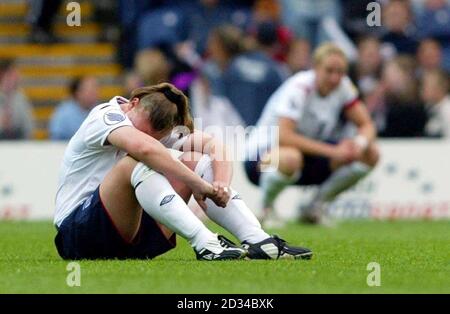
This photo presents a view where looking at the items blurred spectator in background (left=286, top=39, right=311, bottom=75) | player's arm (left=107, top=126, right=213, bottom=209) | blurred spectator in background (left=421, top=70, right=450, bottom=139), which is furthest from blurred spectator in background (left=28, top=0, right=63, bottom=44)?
player's arm (left=107, top=126, right=213, bottom=209)

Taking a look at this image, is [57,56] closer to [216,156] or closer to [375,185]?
[375,185]

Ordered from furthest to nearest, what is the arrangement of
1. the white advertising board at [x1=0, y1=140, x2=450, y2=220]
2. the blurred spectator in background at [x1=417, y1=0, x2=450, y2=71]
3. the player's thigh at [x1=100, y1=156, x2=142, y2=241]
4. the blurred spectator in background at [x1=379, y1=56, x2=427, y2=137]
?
the blurred spectator in background at [x1=417, y1=0, x2=450, y2=71] < the blurred spectator in background at [x1=379, y1=56, x2=427, y2=137] < the white advertising board at [x1=0, y1=140, x2=450, y2=220] < the player's thigh at [x1=100, y1=156, x2=142, y2=241]

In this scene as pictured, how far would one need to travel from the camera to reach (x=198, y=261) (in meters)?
7.68

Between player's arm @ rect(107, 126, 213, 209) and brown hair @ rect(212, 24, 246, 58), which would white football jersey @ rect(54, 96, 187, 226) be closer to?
player's arm @ rect(107, 126, 213, 209)

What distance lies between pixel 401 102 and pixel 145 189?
32.6 ft

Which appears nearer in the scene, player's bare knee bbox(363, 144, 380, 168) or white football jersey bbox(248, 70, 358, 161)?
white football jersey bbox(248, 70, 358, 161)

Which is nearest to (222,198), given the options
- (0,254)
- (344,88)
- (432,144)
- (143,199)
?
(143,199)

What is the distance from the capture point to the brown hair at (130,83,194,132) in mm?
7367

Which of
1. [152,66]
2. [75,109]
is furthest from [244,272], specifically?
[152,66]

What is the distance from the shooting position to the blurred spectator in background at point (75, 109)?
625 inches

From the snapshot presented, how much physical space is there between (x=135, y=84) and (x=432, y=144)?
13.4ft

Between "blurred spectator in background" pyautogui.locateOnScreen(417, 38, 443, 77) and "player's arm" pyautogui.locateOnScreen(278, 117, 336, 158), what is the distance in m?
4.71

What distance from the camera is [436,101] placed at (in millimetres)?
16625

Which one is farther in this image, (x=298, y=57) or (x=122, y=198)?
(x=298, y=57)
